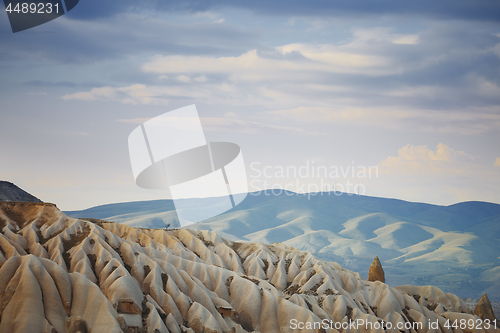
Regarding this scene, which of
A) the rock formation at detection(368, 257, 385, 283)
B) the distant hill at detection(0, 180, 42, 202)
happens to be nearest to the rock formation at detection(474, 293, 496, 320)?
the rock formation at detection(368, 257, 385, 283)

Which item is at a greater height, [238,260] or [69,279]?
[69,279]

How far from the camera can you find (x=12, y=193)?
128500 millimetres

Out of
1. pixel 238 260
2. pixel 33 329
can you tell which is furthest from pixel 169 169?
pixel 33 329

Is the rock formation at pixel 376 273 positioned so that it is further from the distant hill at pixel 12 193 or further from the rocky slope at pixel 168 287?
the distant hill at pixel 12 193

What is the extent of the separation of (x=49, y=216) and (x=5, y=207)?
794 centimetres

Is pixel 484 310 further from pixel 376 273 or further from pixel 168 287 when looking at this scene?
pixel 168 287

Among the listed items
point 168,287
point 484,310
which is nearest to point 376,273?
point 484,310

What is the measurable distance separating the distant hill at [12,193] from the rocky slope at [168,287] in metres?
36.0

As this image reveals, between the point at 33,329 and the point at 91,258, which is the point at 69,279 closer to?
the point at 33,329

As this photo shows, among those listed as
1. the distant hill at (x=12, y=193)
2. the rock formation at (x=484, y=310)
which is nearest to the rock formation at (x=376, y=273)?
the rock formation at (x=484, y=310)

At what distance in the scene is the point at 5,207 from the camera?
8794 cm

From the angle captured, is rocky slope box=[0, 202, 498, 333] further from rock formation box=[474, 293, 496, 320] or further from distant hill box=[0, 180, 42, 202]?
distant hill box=[0, 180, 42, 202]

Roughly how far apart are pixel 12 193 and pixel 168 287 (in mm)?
73569

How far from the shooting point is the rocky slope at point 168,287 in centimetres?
6072
